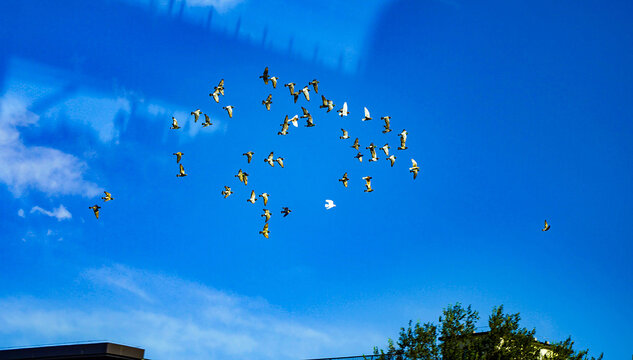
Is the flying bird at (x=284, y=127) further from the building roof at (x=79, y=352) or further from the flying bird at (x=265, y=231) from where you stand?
the building roof at (x=79, y=352)

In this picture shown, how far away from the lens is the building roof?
25.9 metres

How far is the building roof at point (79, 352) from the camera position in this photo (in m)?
25.9

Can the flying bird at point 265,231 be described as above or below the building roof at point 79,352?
above

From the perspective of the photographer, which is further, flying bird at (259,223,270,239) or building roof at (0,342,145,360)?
flying bird at (259,223,270,239)

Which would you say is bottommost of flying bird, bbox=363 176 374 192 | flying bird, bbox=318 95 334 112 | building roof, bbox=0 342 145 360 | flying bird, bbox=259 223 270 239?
building roof, bbox=0 342 145 360

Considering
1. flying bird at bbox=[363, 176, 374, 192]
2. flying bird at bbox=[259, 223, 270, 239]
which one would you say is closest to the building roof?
flying bird at bbox=[259, 223, 270, 239]

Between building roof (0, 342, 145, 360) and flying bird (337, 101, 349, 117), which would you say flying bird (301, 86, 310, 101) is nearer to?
flying bird (337, 101, 349, 117)

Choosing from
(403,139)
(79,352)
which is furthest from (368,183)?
(79,352)

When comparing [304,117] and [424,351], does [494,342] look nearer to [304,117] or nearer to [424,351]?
[424,351]

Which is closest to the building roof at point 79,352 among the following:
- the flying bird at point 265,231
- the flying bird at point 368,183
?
the flying bird at point 265,231

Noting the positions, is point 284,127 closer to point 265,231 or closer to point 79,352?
point 265,231

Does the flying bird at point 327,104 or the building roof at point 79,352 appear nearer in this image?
the building roof at point 79,352

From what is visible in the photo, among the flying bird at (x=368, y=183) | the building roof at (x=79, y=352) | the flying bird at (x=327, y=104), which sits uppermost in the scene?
the flying bird at (x=327, y=104)

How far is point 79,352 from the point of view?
86.9 ft
